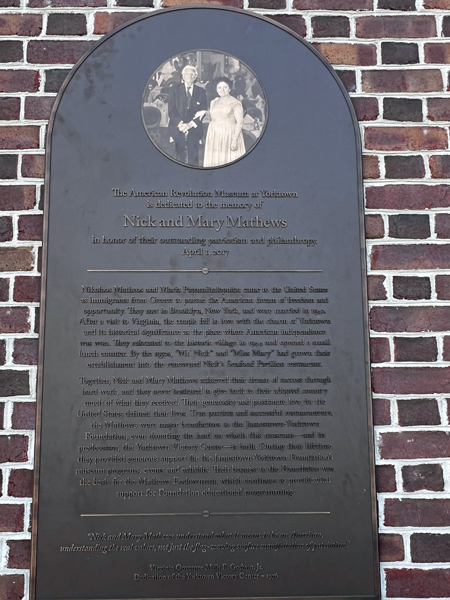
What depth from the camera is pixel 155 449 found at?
2281 millimetres

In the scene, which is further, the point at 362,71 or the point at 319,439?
the point at 362,71

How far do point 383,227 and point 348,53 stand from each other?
29.9 inches

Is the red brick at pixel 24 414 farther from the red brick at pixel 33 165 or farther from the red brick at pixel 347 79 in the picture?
the red brick at pixel 347 79

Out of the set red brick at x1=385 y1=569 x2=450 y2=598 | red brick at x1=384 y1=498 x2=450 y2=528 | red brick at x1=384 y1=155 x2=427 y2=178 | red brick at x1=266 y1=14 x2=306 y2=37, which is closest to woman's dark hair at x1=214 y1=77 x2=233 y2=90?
red brick at x1=266 y1=14 x2=306 y2=37

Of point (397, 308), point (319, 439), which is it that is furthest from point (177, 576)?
point (397, 308)

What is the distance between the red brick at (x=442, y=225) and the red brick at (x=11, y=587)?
2.06 m

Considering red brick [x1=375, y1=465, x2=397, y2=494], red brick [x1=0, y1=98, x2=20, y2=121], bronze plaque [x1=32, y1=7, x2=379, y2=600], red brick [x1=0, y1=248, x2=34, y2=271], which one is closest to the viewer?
bronze plaque [x1=32, y1=7, x2=379, y2=600]

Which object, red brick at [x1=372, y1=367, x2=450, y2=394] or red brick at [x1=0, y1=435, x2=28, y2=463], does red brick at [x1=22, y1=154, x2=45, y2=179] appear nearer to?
red brick at [x1=0, y1=435, x2=28, y2=463]

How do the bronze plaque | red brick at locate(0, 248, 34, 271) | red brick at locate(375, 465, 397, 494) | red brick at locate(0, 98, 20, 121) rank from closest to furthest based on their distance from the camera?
1. the bronze plaque
2. red brick at locate(375, 465, 397, 494)
3. red brick at locate(0, 248, 34, 271)
4. red brick at locate(0, 98, 20, 121)

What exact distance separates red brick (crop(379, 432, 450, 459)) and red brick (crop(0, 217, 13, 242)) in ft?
5.38

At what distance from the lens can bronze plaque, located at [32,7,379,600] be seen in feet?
7.33

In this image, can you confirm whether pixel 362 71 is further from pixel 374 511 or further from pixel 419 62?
pixel 374 511

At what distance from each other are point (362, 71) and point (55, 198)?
1.37 meters

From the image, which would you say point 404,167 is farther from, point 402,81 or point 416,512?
point 416,512
